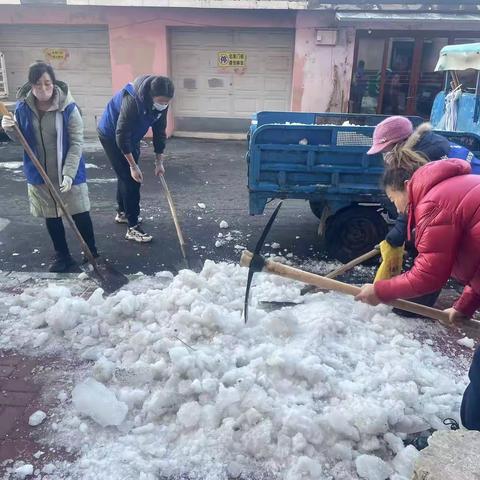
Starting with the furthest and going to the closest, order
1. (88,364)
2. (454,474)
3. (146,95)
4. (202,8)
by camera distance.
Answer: (202,8)
(146,95)
(88,364)
(454,474)

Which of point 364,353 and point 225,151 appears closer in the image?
point 364,353

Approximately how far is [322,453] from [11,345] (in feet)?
7.78

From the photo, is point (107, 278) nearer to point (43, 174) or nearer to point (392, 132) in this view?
point (43, 174)

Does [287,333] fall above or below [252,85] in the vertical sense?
below

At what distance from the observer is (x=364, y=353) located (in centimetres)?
347

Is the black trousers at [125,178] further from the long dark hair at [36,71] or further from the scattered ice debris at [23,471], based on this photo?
the scattered ice debris at [23,471]

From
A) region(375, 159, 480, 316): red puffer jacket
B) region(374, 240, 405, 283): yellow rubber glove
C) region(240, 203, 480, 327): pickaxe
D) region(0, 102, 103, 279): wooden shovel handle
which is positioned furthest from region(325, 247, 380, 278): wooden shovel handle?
region(0, 102, 103, 279): wooden shovel handle

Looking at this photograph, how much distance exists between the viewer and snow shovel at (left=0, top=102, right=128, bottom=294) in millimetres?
4262

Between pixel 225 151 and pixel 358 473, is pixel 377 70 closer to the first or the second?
pixel 225 151

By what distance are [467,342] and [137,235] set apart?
383 centimetres

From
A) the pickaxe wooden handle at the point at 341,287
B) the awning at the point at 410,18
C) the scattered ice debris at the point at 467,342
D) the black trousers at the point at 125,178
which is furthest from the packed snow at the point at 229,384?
the awning at the point at 410,18

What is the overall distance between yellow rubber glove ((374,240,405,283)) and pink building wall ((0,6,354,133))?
9711 mm

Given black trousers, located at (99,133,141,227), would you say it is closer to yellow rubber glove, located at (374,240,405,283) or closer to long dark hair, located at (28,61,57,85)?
long dark hair, located at (28,61,57,85)

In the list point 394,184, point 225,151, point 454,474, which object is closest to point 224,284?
point 394,184
